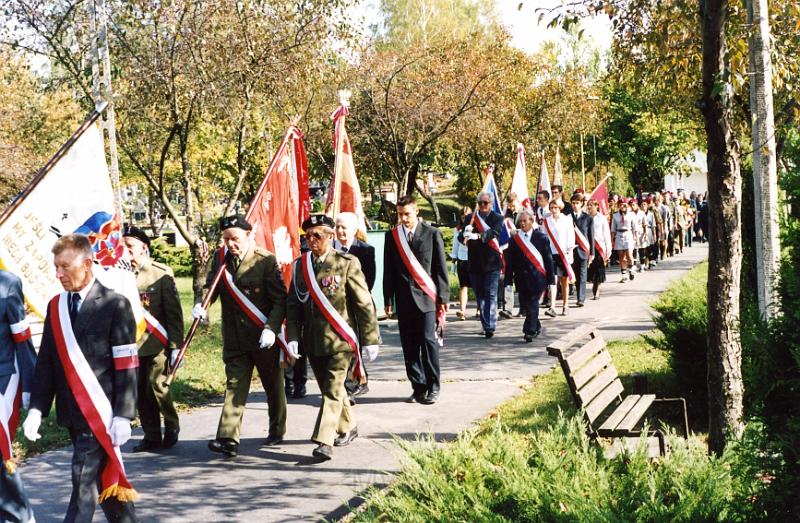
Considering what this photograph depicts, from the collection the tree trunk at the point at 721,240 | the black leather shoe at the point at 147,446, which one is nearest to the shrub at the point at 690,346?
the tree trunk at the point at 721,240

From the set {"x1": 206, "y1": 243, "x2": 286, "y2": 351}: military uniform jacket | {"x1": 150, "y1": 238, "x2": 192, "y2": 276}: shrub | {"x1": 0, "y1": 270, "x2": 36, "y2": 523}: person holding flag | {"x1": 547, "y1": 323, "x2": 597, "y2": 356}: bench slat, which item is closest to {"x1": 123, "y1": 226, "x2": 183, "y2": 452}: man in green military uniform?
{"x1": 206, "y1": 243, "x2": 286, "y2": 351}: military uniform jacket

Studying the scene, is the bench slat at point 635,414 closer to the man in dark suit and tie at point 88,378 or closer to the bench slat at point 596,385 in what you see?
the bench slat at point 596,385

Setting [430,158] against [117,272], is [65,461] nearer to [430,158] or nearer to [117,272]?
[117,272]

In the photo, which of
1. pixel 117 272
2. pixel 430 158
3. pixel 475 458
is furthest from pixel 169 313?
pixel 430 158

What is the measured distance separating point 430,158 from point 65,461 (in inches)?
1533

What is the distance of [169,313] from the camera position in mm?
7715

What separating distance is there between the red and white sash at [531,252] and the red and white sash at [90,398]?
866 centimetres

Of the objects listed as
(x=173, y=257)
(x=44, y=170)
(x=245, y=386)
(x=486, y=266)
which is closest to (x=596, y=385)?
(x=245, y=386)

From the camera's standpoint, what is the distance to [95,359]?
5.22 m

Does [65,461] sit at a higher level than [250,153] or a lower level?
lower

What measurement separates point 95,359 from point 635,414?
354 cm

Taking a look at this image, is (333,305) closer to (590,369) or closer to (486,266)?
(590,369)

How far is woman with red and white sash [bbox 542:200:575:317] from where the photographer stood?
49.5 ft

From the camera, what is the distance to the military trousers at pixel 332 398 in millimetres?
7051
